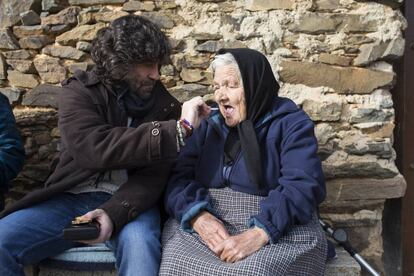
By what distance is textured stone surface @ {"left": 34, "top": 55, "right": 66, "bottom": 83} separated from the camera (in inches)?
119

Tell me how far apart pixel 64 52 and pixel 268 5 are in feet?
3.99

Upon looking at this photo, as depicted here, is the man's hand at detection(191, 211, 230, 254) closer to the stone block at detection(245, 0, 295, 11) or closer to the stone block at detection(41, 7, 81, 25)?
the stone block at detection(245, 0, 295, 11)

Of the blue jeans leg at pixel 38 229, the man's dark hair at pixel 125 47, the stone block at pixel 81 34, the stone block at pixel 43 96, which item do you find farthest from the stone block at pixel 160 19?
the blue jeans leg at pixel 38 229

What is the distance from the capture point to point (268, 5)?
9.60 feet

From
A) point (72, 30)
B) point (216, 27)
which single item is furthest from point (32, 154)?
point (216, 27)

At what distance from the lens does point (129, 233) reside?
2209 mm

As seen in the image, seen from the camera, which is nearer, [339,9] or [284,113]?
[284,113]

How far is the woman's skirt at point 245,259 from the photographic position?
6.51ft

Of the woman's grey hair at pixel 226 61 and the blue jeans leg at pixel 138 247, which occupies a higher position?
the woman's grey hair at pixel 226 61

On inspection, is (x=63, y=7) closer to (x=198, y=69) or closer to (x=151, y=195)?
(x=198, y=69)

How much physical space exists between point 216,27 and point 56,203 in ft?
4.36

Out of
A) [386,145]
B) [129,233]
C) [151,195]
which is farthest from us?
[386,145]

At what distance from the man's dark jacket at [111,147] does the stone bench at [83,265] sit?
17cm

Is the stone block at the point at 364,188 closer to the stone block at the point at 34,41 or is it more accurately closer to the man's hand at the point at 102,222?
the man's hand at the point at 102,222
